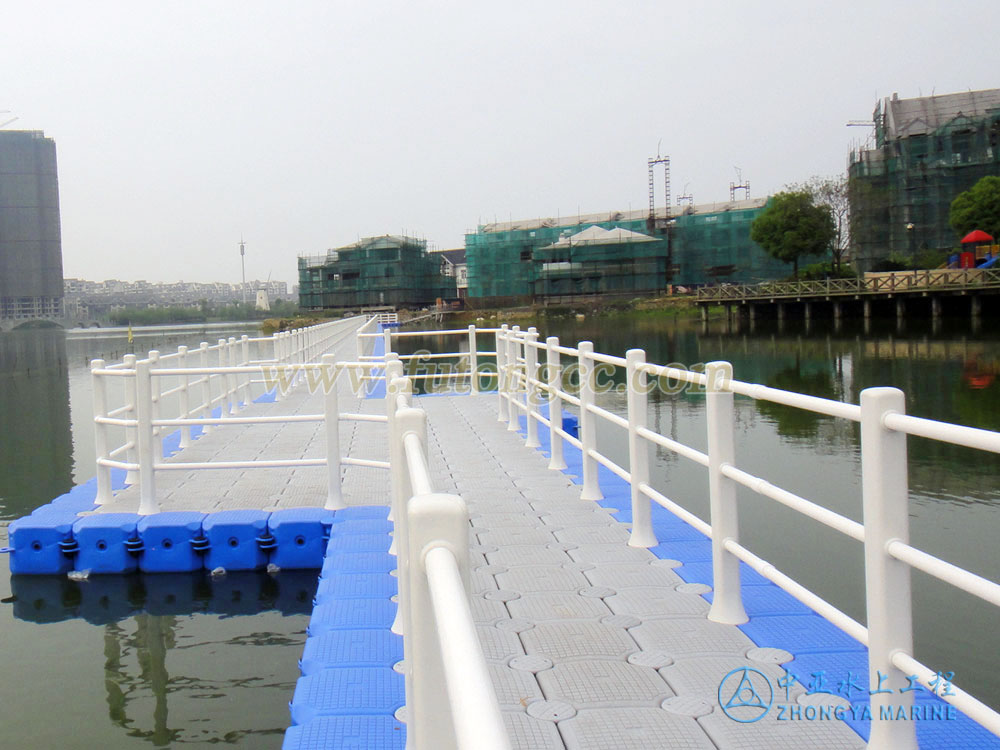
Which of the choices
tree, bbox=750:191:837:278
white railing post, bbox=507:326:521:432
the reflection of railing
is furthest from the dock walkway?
tree, bbox=750:191:837:278

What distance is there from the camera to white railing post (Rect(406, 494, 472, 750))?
48.7 inches

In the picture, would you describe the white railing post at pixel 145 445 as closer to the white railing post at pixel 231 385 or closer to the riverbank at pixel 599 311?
the white railing post at pixel 231 385

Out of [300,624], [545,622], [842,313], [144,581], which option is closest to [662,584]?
[545,622]

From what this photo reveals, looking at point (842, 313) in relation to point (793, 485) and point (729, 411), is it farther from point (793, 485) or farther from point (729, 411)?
point (729, 411)

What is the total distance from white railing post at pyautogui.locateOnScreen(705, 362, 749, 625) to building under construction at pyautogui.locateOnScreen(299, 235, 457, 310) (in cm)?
9300

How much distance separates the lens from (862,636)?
A: 2768 millimetres

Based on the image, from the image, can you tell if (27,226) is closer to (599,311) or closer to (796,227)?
(599,311)

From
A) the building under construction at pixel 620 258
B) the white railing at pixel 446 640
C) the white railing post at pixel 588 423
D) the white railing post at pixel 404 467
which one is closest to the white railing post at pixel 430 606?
the white railing at pixel 446 640

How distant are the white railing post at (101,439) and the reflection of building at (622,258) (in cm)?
7725

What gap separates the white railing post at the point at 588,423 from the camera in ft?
20.6

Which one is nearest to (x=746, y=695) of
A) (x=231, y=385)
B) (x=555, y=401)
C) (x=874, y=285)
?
(x=555, y=401)

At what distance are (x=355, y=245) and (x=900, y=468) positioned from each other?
101 m

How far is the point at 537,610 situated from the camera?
4102mm

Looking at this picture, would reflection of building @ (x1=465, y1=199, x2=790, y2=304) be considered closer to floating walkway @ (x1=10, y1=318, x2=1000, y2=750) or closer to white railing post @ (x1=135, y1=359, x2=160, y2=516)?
floating walkway @ (x1=10, y1=318, x2=1000, y2=750)
